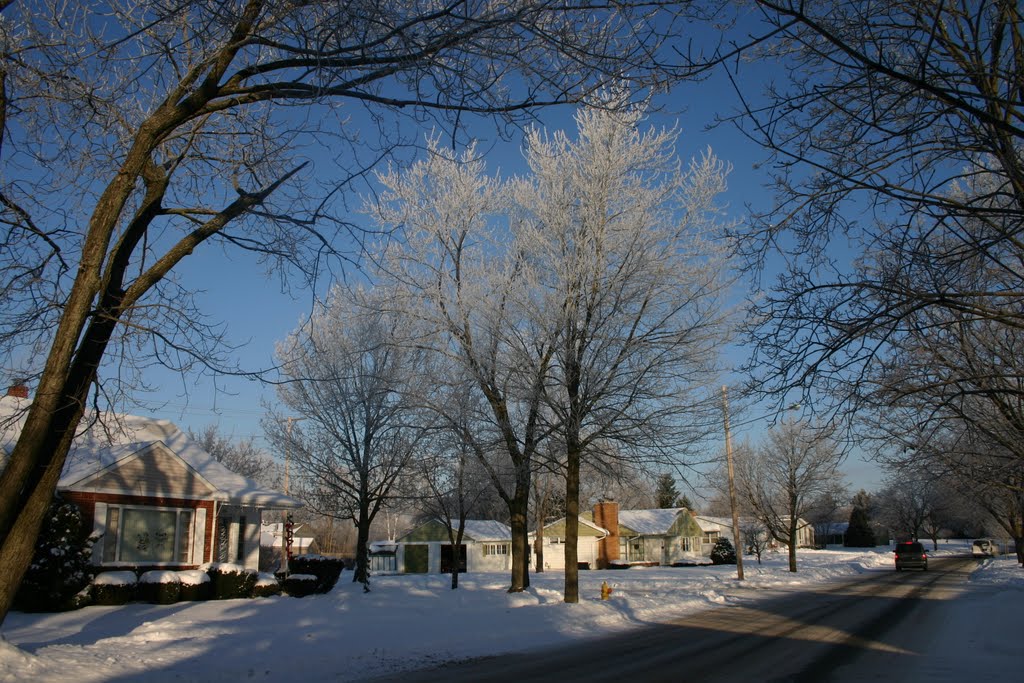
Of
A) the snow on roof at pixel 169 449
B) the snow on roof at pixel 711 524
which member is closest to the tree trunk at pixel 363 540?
the snow on roof at pixel 169 449

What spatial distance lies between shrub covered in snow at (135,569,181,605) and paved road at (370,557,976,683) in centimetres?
1103

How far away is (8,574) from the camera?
7.38 metres

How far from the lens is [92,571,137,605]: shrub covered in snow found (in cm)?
1863

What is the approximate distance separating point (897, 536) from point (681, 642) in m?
122

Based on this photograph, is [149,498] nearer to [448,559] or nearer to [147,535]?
[147,535]

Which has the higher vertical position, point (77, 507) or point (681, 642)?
point (77, 507)

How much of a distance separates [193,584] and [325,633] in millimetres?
8048

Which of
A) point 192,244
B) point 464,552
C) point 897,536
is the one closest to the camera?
point 192,244

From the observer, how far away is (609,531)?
198 ft

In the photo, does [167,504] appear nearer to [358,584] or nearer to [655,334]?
[358,584]

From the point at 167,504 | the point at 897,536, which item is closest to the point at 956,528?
the point at 897,536

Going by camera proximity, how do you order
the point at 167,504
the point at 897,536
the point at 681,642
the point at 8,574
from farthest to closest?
the point at 897,536
the point at 167,504
the point at 681,642
the point at 8,574

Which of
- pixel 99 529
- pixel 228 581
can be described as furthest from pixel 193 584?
pixel 99 529

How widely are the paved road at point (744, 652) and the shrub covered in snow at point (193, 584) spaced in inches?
444
